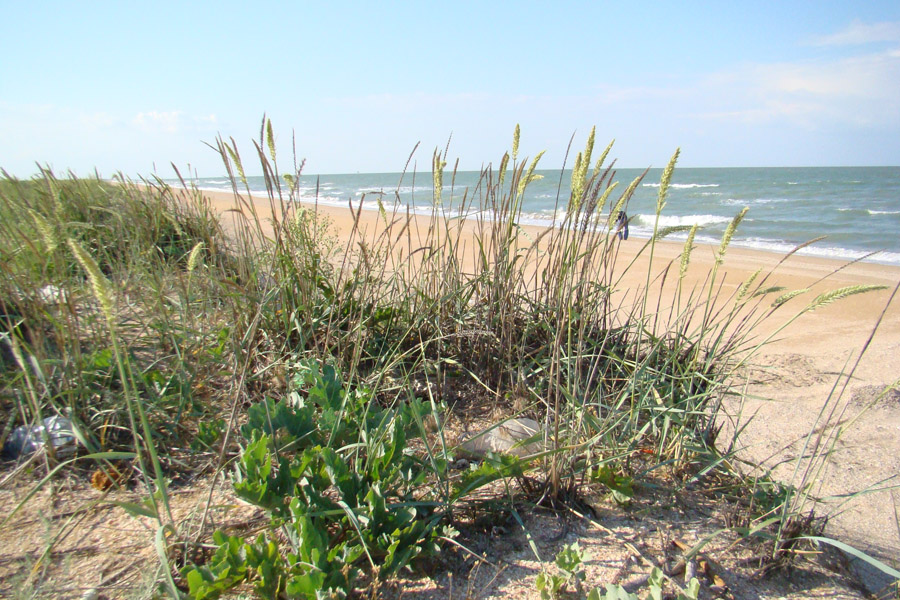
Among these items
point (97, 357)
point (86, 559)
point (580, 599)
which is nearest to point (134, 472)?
point (86, 559)

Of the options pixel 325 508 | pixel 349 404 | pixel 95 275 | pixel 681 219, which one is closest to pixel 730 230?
pixel 349 404

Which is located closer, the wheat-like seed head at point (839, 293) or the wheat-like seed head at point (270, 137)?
the wheat-like seed head at point (839, 293)

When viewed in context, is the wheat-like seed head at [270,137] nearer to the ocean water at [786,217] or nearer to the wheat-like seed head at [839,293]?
the wheat-like seed head at [839,293]

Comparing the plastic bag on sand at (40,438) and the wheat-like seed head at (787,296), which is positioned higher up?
the wheat-like seed head at (787,296)

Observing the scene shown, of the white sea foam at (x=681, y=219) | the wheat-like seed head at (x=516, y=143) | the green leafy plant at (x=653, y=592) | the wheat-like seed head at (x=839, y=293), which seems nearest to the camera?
the green leafy plant at (x=653, y=592)

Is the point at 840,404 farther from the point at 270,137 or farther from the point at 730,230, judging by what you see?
the point at 270,137

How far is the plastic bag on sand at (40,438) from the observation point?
1.42 m

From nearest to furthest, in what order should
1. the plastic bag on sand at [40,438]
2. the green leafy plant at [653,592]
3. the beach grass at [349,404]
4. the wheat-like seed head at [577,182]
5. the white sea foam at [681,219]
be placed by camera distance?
the green leafy plant at [653,592]
the beach grass at [349,404]
the plastic bag on sand at [40,438]
the wheat-like seed head at [577,182]
the white sea foam at [681,219]

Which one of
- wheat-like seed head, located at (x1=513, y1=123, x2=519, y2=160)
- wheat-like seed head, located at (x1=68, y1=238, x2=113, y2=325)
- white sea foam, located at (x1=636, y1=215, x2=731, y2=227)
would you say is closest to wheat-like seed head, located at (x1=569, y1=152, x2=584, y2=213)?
wheat-like seed head, located at (x1=513, y1=123, x2=519, y2=160)

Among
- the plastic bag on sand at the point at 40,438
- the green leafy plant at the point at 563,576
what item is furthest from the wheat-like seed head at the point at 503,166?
the plastic bag on sand at the point at 40,438

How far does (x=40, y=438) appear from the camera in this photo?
4.69 ft

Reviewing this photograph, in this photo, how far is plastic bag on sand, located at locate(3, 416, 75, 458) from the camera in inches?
56.0

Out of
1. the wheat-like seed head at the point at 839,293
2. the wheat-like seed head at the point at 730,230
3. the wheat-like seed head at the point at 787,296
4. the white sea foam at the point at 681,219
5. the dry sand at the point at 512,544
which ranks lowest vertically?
the white sea foam at the point at 681,219

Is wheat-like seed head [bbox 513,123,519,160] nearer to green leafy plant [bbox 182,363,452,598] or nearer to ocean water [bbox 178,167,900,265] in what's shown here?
green leafy plant [bbox 182,363,452,598]
